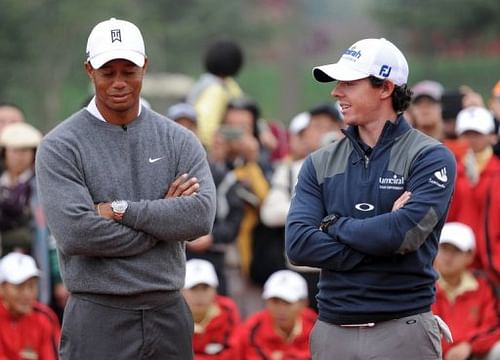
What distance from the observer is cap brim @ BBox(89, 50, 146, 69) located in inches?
203

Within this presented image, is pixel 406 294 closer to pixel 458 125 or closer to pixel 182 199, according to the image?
pixel 182 199

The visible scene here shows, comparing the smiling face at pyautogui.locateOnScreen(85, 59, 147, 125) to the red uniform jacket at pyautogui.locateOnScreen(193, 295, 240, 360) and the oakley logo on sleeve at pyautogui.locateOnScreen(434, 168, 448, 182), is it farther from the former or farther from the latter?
the red uniform jacket at pyautogui.locateOnScreen(193, 295, 240, 360)

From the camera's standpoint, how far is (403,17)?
15.2m

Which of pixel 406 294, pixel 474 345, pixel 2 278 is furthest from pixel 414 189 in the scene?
pixel 2 278

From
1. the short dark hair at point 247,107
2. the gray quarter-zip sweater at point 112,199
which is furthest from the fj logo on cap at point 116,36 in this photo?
the short dark hair at point 247,107

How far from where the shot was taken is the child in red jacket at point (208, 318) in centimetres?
810

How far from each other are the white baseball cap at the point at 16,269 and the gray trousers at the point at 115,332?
2.70m

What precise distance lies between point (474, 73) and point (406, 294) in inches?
359

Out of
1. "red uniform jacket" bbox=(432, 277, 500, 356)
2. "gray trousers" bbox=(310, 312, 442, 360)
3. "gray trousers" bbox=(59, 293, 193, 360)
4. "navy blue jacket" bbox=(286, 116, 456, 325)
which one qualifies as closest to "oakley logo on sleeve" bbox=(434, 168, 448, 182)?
"navy blue jacket" bbox=(286, 116, 456, 325)

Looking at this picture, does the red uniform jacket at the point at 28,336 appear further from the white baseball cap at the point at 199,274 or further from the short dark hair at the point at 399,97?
the short dark hair at the point at 399,97

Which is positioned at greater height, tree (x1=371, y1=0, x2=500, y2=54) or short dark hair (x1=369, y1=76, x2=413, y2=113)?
tree (x1=371, y1=0, x2=500, y2=54)

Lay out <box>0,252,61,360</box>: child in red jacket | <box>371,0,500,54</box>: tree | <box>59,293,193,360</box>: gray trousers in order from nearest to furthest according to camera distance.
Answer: <box>59,293,193,360</box>: gray trousers, <box>0,252,61,360</box>: child in red jacket, <box>371,0,500,54</box>: tree

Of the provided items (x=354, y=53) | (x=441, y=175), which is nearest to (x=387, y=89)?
(x=354, y=53)

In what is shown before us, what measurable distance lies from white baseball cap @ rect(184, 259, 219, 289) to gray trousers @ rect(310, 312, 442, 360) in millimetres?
3135
